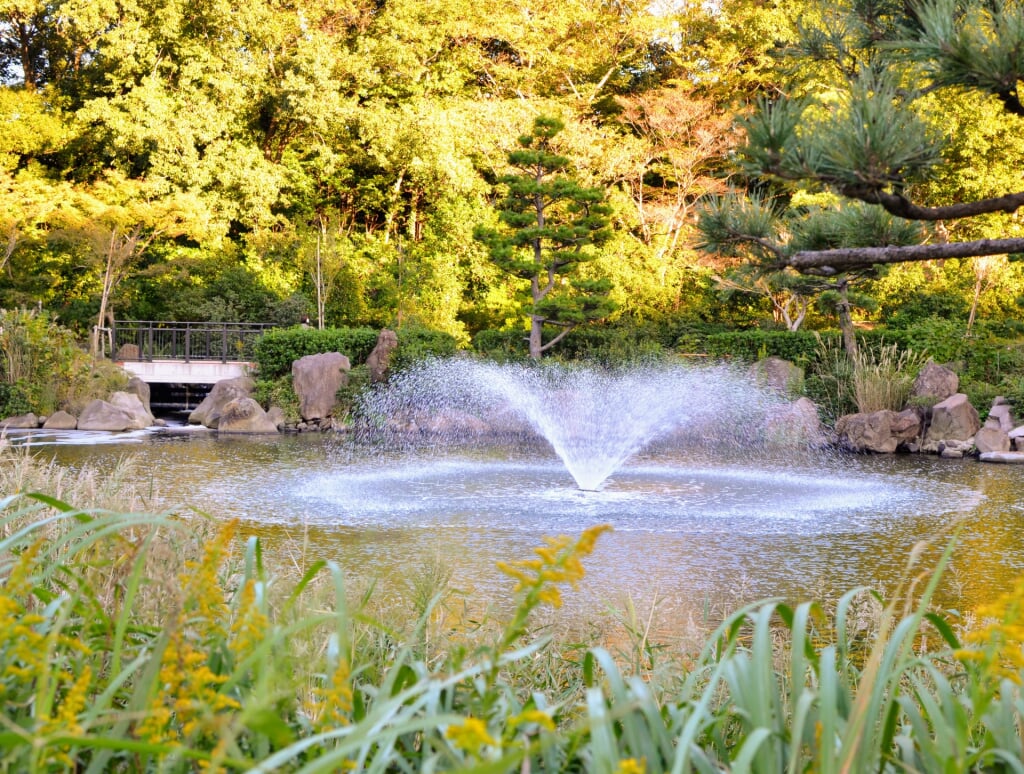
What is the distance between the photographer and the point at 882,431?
44.1ft

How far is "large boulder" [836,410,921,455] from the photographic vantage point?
13398 mm

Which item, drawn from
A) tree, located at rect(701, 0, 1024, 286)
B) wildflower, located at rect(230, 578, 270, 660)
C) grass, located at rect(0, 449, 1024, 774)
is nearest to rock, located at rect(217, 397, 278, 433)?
tree, located at rect(701, 0, 1024, 286)

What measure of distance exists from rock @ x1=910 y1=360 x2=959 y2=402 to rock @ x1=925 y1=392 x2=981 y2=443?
24.5 inches

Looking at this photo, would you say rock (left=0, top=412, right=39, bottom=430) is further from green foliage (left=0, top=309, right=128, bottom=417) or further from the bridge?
the bridge

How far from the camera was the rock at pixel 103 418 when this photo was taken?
49.8 ft

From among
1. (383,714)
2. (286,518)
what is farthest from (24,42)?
(383,714)

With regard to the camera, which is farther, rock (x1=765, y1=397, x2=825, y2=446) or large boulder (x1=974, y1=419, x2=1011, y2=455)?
rock (x1=765, y1=397, x2=825, y2=446)

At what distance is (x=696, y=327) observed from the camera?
21797 mm

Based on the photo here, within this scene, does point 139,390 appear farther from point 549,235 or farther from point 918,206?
point 918,206

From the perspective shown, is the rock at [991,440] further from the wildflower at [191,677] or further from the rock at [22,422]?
the rock at [22,422]

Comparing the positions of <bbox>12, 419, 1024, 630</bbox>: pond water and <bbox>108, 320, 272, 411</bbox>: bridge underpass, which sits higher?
<bbox>108, 320, 272, 411</bbox>: bridge underpass

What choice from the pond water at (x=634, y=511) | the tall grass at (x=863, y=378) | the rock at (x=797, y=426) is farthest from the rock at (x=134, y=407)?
the tall grass at (x=863, y=378)

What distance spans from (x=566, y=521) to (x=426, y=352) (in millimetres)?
10089

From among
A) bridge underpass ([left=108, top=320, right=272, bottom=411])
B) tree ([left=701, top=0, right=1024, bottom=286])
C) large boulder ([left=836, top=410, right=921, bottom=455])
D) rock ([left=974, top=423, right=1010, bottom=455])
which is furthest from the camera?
bridge underpass ([left=108, top=320, right=272, bottom=411])
